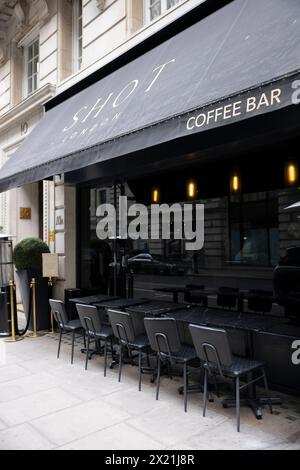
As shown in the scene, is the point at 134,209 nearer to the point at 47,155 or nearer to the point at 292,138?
the point at 47,155

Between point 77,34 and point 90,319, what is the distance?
25.2 ft

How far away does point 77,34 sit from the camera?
10312 mm

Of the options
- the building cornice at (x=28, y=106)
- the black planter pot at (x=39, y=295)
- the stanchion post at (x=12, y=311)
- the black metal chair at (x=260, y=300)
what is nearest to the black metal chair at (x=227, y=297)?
the black metal chair at (x=260, y=300)

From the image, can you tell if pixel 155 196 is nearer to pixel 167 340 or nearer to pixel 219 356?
pixel 167 340

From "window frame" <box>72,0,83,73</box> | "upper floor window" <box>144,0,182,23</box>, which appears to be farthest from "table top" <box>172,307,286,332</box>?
"window frame" <box>72,0,83,73</box>

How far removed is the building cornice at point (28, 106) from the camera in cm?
1009

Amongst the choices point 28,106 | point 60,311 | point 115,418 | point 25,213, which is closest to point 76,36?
point 28,106

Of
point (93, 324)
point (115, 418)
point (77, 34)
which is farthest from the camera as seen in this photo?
point (77, 34)

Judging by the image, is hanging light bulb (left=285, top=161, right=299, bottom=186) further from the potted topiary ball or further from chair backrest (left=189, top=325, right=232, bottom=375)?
the potted topiary ball

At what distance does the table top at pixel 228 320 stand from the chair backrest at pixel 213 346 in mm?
641

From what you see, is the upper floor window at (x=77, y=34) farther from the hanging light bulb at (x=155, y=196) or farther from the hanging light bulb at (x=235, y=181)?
the hanging light bulb at (x=235, y=181)

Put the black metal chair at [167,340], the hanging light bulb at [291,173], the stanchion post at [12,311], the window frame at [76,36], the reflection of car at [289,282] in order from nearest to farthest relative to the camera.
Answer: the black metal chair at [167,340] → the reflection of car at [289,282] → the hanging light bulb at [291,173] → the stanchion post at [12,311] → the window frame at [76,36]

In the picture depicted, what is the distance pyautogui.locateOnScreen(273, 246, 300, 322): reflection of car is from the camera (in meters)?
5.78

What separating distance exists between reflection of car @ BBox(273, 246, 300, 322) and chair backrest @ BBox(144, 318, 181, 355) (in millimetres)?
1938
